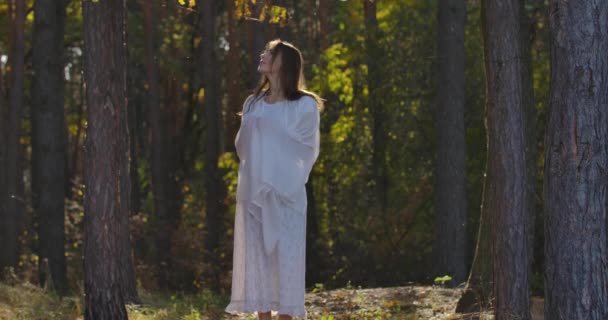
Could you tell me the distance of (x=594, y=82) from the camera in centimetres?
680

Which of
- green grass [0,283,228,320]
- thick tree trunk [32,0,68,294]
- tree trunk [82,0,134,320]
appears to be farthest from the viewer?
thick tree trunk [32,0,68,294]

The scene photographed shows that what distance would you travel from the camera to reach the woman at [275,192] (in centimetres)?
752

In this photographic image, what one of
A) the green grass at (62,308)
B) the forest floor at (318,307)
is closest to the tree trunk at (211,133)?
the forest floor at (318,307)

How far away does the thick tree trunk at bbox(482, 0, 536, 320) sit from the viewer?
878 centimetres

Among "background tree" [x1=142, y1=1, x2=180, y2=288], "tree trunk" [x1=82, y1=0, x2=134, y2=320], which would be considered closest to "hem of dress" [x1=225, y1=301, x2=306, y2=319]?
"tree trunk" [x1=82, y1=0, x2=134, y2=320]

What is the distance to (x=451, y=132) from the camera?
19.2 metres

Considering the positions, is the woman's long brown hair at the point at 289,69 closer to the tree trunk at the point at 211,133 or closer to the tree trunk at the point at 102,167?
the tree trunk at the point at 102,167

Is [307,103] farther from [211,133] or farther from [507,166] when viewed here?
[211,133]

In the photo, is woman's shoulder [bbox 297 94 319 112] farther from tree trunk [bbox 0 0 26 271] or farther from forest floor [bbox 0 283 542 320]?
tree trunk [bbox 0 0 26 271]

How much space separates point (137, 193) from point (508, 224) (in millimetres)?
21590

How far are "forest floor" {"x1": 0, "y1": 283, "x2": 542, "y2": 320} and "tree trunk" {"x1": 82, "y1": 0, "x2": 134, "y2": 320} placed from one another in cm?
140

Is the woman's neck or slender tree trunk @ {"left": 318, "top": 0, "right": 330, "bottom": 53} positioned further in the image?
slender tree trunk @ {"left": 318, "top": 0, "right": 330, "bottom": 53}

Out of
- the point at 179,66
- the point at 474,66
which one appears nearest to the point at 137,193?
the point at 179,66

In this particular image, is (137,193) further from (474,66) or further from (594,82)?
(594,82)
